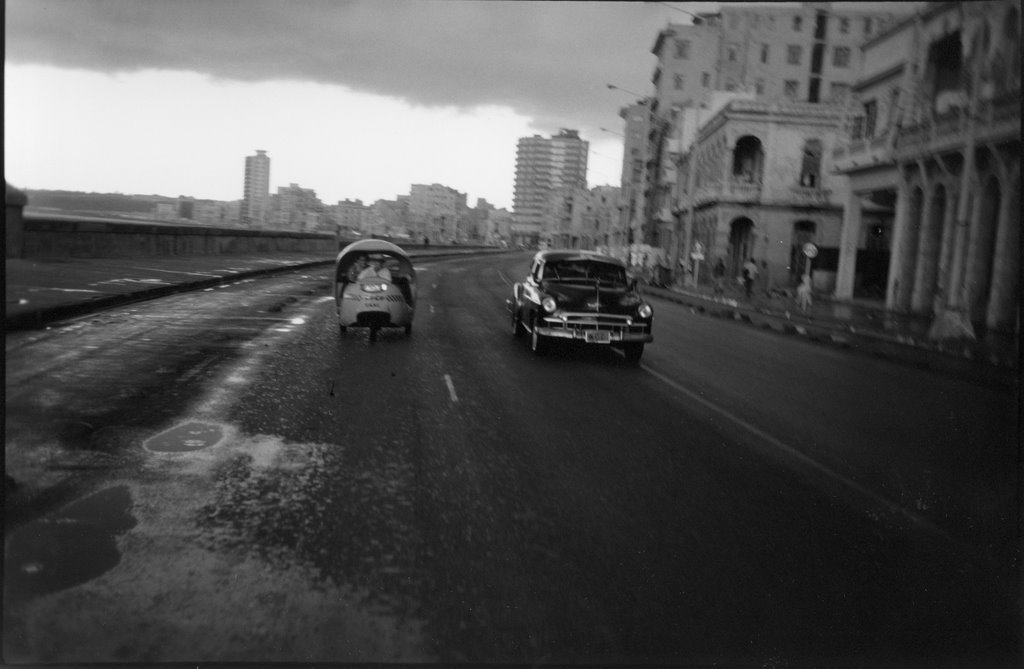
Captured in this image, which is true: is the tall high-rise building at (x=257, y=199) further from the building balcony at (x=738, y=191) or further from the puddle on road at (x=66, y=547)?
the building balcony at (x=738, y=191)

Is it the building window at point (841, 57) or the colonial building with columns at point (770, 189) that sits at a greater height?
the building window at point (841, 57)

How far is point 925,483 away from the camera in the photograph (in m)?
7.37

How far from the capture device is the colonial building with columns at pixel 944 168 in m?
5.26

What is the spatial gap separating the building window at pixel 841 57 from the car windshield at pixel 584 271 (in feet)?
250

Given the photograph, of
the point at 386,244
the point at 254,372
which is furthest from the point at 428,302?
the point at 254,372

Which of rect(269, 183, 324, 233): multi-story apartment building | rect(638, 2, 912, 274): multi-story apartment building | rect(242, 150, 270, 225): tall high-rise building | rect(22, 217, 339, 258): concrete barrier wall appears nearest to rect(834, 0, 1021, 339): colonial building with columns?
rect(22, 217, 339, 258): concrete barrier wall

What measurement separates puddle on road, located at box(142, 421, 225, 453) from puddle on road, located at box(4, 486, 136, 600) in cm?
151

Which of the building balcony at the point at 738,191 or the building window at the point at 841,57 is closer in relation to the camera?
the building balcony at the point at 738,191

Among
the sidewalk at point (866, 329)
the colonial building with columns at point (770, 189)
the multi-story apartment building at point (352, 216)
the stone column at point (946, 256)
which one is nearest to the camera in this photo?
the stone column at point (946, 256)

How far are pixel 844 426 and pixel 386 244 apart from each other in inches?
378

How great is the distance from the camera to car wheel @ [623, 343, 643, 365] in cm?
1430

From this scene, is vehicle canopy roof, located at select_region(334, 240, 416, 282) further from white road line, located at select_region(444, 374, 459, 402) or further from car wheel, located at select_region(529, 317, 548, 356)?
white road line, located at select_region(444, 374, 459, 402)

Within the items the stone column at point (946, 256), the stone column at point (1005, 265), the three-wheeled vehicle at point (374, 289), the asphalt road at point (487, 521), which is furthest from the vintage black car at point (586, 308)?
the stone column at point (1005, 265)

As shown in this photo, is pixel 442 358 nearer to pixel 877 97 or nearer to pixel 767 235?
pixel 877 97
